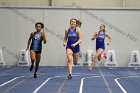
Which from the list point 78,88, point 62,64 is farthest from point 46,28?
point 78,88

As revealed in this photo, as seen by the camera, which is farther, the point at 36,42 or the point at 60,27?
the point at 60,27

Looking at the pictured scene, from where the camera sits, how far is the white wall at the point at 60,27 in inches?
802

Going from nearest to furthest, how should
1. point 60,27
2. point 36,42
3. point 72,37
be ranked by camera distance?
1. point 72,37
2. point 36,42
3. point 60,27

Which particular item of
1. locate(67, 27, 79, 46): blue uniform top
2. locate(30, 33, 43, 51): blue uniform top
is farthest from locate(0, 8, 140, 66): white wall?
locate(67, 27, 79, 46): blue uniform top

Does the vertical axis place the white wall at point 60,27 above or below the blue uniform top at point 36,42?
above

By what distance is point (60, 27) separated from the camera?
20.5 metres

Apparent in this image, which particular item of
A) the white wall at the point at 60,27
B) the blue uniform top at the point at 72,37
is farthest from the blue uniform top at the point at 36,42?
the white wall at the point at 60,27

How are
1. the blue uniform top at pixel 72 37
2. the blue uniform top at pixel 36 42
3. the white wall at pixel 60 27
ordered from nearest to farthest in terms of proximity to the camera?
the blue uniform top at pixel 72 37 < the blue uniform top at pixel 36 42 < the white wall at pixel 60 27

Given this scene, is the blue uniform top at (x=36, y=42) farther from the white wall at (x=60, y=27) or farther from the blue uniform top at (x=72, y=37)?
the white wall at (x=60, y=27)

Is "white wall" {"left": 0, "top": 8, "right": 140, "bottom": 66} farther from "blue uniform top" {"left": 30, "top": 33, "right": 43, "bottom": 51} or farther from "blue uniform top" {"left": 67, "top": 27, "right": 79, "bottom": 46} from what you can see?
"blue uniform top" {"left": 67, "top": 27, "right": 79, "bottom": 46}

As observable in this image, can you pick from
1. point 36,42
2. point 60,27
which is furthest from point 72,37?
point 60,27

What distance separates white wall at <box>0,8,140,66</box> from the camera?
20375mm

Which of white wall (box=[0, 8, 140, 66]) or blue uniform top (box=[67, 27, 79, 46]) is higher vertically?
white wall (box=[0, 8, 140, 66])

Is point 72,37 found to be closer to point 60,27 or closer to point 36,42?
point 36,42
